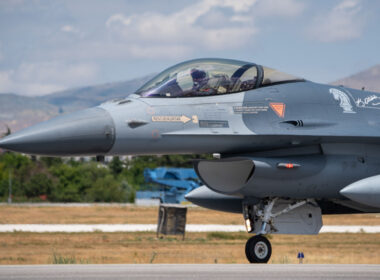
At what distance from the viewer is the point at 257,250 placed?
35.1ft

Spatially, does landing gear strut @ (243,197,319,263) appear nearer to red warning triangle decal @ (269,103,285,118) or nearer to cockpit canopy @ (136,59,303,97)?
red warning triangle decal @ (269,103,285,118)

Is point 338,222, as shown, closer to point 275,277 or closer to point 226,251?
point 226,251

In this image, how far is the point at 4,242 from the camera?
880 inches

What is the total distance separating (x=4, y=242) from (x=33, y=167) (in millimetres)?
46833

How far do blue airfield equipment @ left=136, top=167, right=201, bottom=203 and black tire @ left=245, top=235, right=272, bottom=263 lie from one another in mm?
42058

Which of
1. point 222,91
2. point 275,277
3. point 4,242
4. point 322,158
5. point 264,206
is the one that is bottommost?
point 4,242

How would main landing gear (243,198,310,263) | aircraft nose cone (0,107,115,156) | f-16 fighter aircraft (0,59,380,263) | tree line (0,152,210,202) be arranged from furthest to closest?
tree line (0,152,210,202) < main landing gear (243,198,310,263) < f-16 fighter aircraft (0,59,380,263) < aircraft nose cone (0,107,115,156)

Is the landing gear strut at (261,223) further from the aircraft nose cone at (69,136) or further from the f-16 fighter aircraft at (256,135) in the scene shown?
the aircraft nose cone at (69,136)

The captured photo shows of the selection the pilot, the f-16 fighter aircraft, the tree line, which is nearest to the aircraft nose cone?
the f-16 fighter aircraft

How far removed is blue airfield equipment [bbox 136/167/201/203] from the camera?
53.8 metres

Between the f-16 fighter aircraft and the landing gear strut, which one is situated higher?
the f-16 fighter aircraft

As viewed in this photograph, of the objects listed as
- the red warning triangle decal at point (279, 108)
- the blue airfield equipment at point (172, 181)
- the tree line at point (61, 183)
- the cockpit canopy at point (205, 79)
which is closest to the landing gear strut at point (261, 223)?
the red warning triangle decal at point (279, 108)

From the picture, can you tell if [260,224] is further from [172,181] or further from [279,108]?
[172,181]

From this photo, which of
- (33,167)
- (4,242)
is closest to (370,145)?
(4,242)
